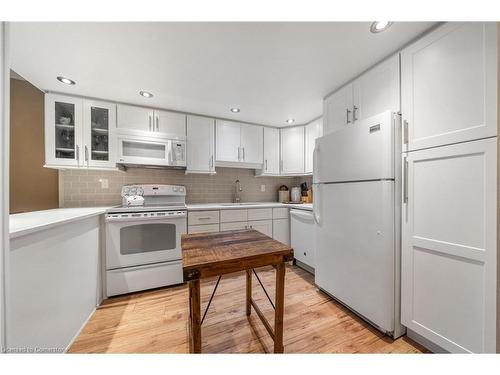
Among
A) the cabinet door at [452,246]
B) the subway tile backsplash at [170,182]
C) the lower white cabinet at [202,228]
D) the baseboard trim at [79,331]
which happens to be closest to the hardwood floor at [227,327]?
the baseboard trim at [79,331]

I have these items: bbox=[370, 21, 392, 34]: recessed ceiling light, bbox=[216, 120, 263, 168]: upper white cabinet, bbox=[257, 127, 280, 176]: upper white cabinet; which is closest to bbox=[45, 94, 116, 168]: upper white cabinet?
bbox=[216, 120, 263, 168]: upper white cabinet

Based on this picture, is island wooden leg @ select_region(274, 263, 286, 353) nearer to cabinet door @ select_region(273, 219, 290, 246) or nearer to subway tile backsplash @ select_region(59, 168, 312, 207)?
cabinet door @ select_region(273, 219, 290, 246)

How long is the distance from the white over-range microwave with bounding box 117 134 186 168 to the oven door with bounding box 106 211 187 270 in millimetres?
679

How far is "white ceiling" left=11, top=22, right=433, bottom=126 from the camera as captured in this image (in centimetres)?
113

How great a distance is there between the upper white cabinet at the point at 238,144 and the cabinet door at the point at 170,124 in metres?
0.49

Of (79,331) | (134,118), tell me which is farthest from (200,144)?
(79,331)

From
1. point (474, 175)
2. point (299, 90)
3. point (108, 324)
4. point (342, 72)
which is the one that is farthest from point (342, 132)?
point (108, 324)

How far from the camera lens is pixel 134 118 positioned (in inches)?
85.6

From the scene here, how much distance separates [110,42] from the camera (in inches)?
48.4

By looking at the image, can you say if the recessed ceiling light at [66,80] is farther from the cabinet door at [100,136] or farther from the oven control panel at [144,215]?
the oven control panel at [144,215]
